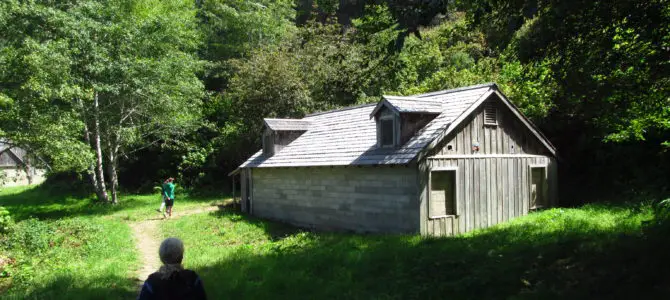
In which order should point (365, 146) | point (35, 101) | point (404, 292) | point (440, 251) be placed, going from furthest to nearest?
point (35, 101), point (365, 146), point (440, 251), point (404, 292)

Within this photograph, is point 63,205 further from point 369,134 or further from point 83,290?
point 83,290

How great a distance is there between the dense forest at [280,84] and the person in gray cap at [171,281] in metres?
5.17

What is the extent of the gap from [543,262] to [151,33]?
83.7 feet

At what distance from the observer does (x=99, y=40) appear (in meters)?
25.9

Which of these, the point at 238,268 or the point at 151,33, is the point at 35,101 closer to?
the point at 151,33

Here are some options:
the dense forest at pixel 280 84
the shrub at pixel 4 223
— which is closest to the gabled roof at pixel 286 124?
the dense forest at pixel 280 84

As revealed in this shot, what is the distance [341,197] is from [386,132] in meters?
2.99

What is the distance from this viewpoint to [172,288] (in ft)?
15.0

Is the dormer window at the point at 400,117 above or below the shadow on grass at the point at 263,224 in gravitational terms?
above

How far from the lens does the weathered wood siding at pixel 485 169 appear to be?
50.0 ft

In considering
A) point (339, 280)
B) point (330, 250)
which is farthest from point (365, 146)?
point (339, 280)

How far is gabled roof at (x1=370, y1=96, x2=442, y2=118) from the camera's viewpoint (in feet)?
52.4

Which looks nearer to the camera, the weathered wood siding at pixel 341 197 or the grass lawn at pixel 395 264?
the grass lawn at pixel 395 264

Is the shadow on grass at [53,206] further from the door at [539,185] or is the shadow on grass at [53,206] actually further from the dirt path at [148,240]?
the door at [539,185]
